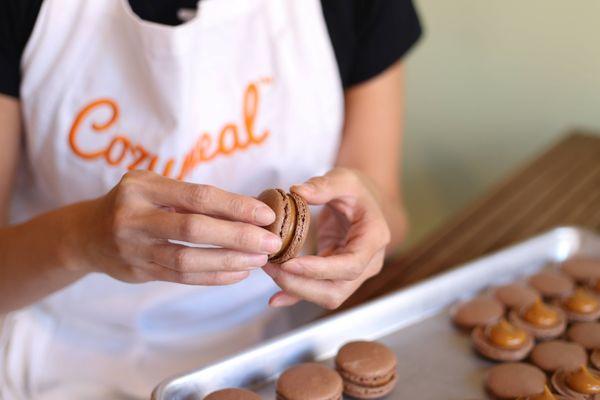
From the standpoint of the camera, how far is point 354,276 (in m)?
0.75

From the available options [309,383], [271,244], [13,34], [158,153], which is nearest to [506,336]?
[309,383]

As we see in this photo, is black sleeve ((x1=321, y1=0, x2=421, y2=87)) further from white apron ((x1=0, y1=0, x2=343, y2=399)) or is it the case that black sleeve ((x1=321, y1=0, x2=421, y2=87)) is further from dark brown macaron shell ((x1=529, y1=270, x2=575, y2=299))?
dark brown macaron shell ((x1=529, y1=270, x2=575, y2=299))

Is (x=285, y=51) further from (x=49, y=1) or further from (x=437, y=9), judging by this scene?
(x=437, y=9)

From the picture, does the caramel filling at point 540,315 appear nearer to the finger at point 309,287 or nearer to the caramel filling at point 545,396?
the caramel filling at point 545,396

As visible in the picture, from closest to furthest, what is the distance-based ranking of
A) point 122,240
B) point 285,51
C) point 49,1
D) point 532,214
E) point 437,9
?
point 122,240
point 49,1
point 285,51
point 532,214
point 437,9

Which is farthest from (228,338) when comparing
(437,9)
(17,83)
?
(437,9)

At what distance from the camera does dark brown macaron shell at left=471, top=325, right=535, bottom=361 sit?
853 millimetres

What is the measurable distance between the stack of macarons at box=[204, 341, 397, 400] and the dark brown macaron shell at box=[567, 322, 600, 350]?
0.74ft

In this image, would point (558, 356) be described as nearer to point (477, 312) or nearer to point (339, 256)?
point (477, 312)

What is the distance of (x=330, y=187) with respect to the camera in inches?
30.3

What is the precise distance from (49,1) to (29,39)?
52mm

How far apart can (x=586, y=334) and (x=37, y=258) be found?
63 cm

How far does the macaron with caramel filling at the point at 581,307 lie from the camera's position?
910mm

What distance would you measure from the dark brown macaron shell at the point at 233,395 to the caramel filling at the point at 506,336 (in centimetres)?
29
